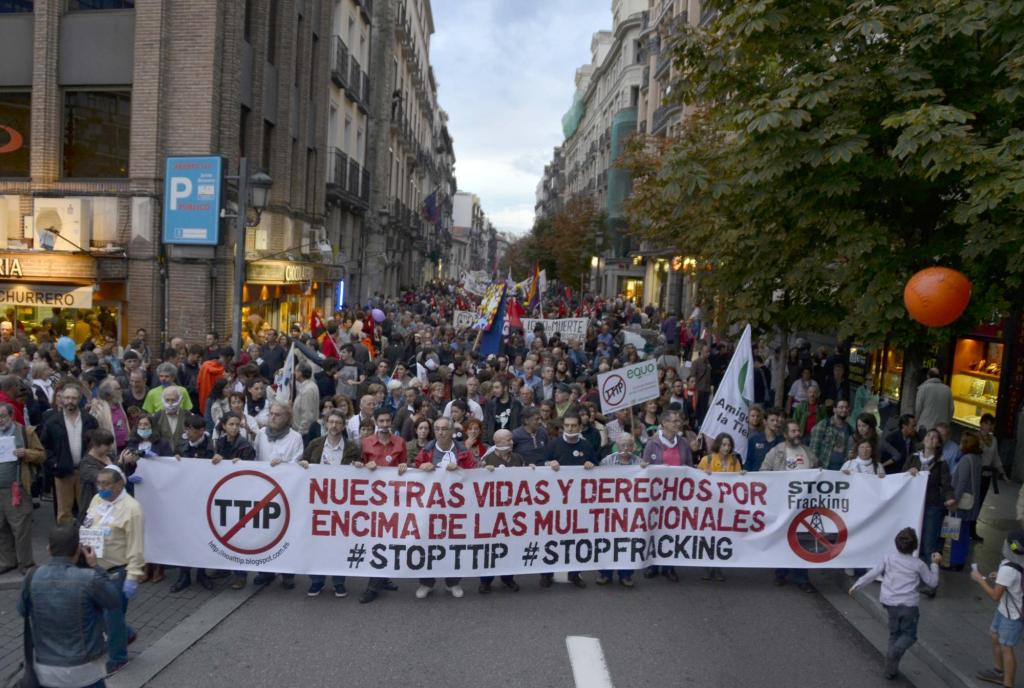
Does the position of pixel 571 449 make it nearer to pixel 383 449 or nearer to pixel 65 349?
pixel 383 449

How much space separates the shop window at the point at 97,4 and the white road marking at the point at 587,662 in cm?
1634

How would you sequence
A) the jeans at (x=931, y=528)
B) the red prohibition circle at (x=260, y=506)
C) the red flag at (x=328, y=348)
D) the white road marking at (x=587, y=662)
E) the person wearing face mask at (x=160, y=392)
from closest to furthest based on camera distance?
1. the white road marking at (x=587, y=662)
2. the red prohibition circle at (x=260, y=506)
3. the jeans at (x=931, y=528)
4. the person wearing face mask at (x=160, y=392)
5. the red flag at (x=328, y=348)

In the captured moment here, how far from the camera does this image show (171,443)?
840 centimetres

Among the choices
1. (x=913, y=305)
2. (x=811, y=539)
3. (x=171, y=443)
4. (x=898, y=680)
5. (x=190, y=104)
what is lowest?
(x=898, y=680)

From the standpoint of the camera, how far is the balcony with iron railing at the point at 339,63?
28.1m

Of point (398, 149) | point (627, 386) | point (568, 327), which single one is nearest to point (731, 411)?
point (627, 386)

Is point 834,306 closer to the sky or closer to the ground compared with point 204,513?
closer to the sky

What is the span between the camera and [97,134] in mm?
17969

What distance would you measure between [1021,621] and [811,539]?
235cm

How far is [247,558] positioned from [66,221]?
12.1 metres

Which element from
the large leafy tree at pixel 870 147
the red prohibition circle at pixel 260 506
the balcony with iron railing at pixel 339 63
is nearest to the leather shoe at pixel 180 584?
the red prohibition circle at pixel 260 506

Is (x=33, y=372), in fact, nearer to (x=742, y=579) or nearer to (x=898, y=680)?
(x=742, y=579)

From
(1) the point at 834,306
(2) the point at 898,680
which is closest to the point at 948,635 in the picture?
(2) the point at 898,680

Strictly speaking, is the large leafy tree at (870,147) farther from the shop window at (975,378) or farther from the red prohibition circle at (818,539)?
the shop window at (975,378)
